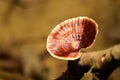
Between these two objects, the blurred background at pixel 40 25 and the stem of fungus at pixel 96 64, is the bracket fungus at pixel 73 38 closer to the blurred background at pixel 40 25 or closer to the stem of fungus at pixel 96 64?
the stem of fungus at pixel 96 64

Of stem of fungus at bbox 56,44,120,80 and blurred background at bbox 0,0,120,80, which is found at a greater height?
blurred background at bbox 0,0,120,80

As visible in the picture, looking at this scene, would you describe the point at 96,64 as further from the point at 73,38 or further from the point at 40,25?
the point at 40,25

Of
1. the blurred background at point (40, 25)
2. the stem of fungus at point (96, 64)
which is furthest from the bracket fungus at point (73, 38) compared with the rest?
the blurred background at point (40, 25)

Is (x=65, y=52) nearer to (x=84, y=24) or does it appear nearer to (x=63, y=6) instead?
(x=84, y=24)

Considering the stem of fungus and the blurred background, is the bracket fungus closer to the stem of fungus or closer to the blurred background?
the stem of fungus

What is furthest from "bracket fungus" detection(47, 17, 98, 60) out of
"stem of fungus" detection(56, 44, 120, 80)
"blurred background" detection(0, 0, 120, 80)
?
"blurred background" detection(0, 0, 120, 80)
